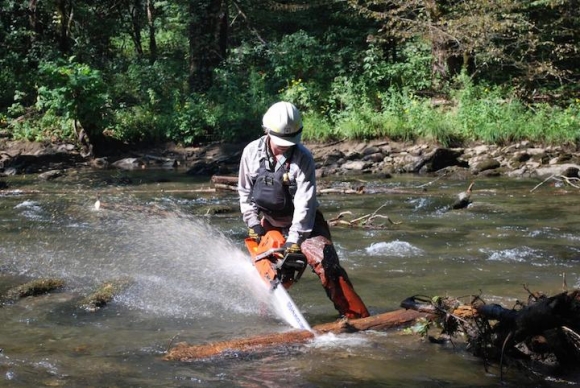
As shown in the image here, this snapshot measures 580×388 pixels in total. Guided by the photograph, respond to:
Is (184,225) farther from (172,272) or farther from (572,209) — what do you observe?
(572,209)

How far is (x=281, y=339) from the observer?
201 inches

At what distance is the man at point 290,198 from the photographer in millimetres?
5340

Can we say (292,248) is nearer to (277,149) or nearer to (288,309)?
(288,309)

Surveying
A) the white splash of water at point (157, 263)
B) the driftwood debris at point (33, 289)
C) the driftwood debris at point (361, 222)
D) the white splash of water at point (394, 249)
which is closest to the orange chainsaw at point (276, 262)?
the white splash of water at point (157, 263)

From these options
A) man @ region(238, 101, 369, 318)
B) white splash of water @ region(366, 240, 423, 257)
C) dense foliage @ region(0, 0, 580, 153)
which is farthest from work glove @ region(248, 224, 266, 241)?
dense foliage @ region(0, 0, 580, 153)

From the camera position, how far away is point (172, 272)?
26.3ft

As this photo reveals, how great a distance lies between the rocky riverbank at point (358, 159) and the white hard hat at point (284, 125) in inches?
386

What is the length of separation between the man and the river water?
0.47 meters

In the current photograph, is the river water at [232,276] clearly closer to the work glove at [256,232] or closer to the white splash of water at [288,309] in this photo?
the white splash of water at [288,309]

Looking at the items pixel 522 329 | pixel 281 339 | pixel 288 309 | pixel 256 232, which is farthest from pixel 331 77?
pixel 522 329

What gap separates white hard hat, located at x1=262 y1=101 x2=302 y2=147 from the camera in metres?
5.37

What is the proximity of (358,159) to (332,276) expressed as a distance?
39.9 feet

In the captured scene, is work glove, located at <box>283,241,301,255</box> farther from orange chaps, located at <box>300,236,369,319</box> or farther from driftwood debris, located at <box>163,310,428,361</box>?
driftwood debris, located at <box>163,310,428,361</box>

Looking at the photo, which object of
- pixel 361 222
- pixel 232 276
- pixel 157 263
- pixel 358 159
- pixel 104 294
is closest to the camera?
pixel 104 294
